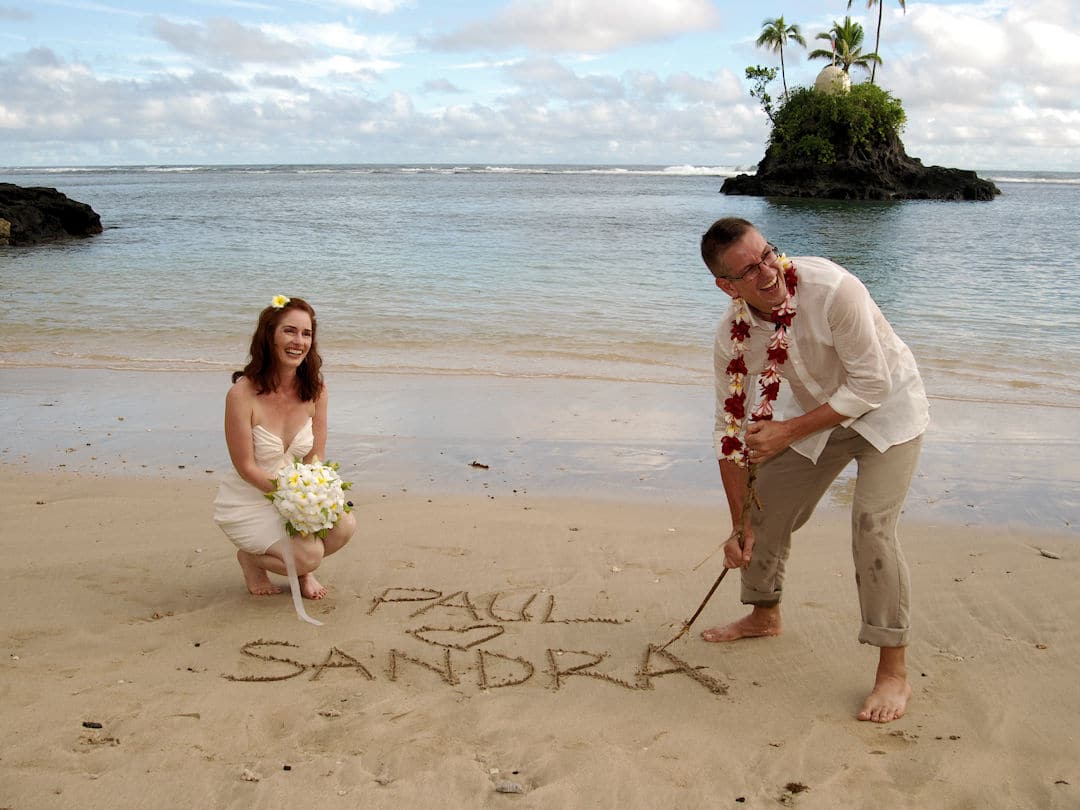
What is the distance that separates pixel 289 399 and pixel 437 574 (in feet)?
4.19

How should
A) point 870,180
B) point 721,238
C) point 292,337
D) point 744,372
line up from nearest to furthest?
point 721,238 < point 744,372 < point 292,337 < point 870,180

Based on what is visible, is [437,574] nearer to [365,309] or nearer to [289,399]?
[289,399]

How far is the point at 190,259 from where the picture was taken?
81.3ft

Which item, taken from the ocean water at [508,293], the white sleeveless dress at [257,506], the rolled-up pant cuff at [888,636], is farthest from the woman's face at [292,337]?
the ocean water at [508,293]

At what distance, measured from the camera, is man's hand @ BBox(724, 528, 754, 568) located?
4219 mm

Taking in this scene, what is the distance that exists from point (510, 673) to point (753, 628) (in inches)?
48.8

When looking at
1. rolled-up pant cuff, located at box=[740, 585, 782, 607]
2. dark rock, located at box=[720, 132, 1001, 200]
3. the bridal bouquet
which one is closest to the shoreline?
the bridal bouquet

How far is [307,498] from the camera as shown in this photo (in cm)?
466

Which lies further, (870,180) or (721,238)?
(870,180)

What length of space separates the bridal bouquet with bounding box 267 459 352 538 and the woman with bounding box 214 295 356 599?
4.4 inches

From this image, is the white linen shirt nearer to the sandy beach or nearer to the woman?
the sandy beach

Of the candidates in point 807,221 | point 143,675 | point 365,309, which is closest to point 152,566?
point 143,675

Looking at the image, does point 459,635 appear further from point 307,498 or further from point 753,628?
point 753,628

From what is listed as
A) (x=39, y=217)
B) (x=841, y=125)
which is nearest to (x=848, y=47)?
(x=841, y=125)
